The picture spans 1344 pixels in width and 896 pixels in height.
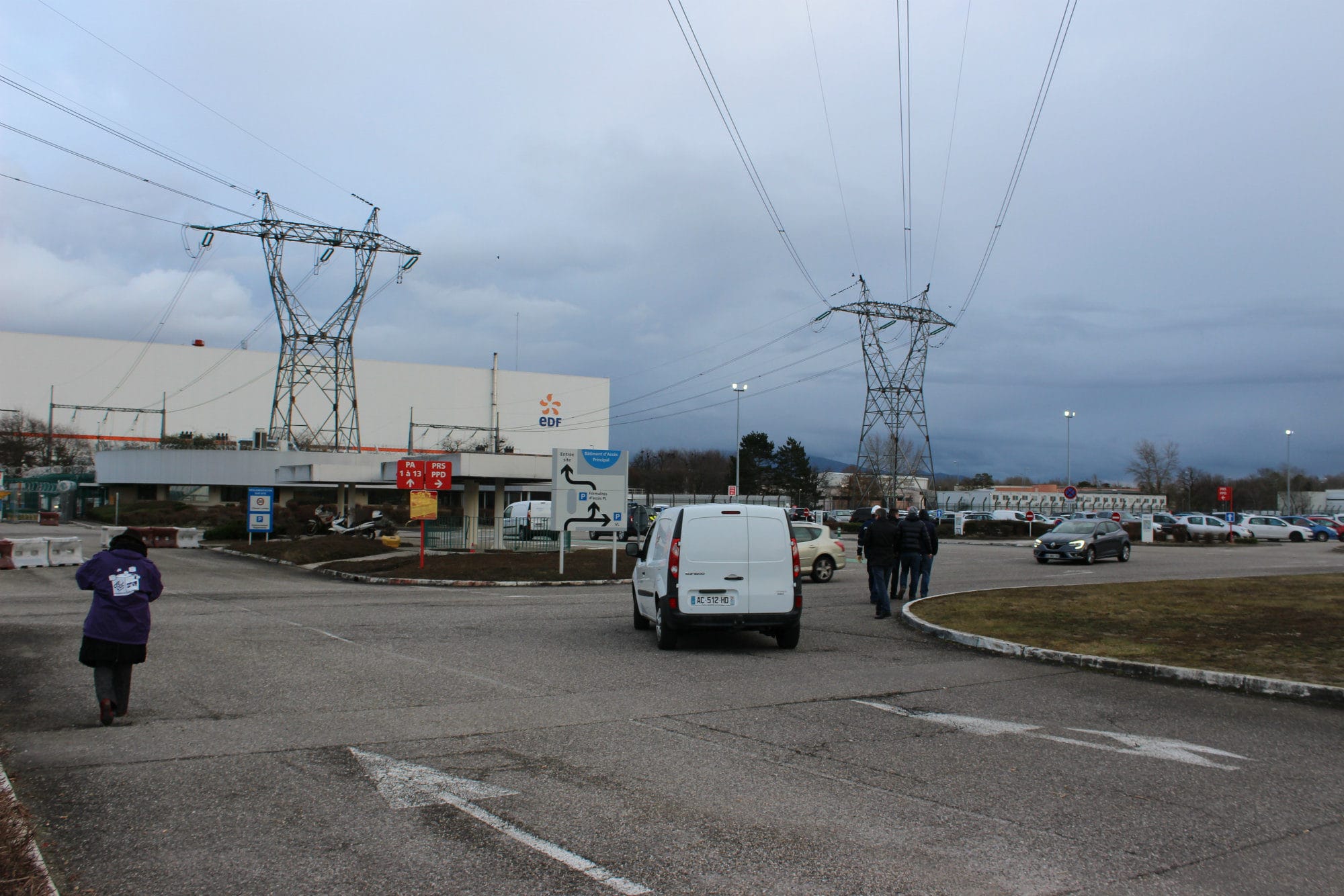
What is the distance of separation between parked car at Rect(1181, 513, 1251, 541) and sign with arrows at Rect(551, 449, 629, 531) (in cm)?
3541

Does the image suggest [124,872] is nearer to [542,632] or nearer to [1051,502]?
[542,632]

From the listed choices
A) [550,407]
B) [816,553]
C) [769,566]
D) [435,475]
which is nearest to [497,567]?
[435,475]

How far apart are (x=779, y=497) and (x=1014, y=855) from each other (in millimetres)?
68384

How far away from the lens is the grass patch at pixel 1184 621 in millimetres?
10781

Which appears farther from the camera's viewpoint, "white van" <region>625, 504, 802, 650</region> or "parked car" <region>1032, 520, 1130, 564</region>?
"parked car" <region>1032, 520, 1130, 564</region>

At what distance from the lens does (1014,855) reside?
4770 millimetres

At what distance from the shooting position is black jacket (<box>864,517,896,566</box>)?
53.0 feet

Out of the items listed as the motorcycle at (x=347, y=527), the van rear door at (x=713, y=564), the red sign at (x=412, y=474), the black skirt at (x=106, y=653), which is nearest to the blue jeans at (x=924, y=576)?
the van rear door at (x=713, y=564)

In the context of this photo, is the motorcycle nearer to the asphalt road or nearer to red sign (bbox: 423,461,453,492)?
red sign (bbox: 423,461,453,492)

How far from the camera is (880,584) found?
16.0 m

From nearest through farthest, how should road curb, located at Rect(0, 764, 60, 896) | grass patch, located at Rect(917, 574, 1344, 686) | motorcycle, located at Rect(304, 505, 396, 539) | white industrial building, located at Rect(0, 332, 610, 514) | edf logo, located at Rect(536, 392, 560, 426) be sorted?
1. road curb, located at Rect(0, 764, 60, 896)
2. grass patch, located at Rect(917, 574, 1344, 686)
3. motorcycle, located at Rect(304, 505, 396, 539)
4. white industrial building, located at Rect(0, 332, 610, 514)
5. edf logo, located at Rect(536, 392, 560, 426)

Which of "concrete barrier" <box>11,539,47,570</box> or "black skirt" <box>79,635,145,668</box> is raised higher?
"black skirt" <box>79,635,145,668</box>

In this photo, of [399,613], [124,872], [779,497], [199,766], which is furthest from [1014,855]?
[779,497]

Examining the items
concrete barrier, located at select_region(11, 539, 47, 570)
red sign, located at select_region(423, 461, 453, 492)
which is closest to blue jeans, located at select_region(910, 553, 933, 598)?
red sign, located at select_region(423, 461, 453, 492)
